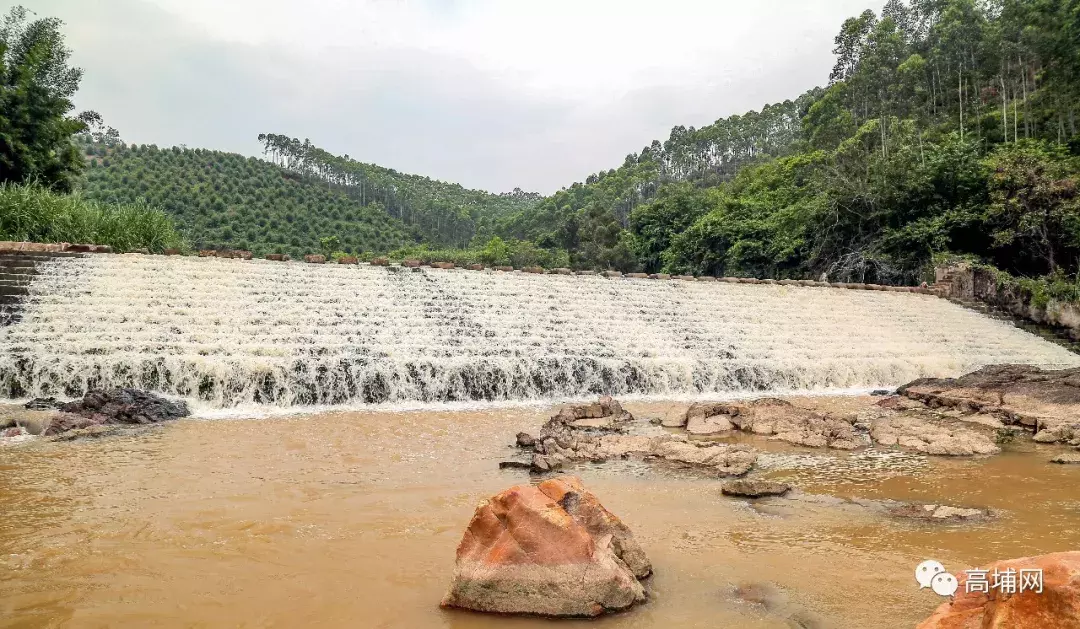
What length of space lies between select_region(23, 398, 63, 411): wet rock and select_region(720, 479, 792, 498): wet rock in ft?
19.7

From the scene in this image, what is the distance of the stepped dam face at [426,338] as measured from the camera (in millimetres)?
6703

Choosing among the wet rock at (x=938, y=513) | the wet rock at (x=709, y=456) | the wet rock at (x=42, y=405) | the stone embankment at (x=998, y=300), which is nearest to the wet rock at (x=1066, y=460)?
the wet rock at (x=938, y=513)

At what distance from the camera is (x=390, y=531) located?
3.09 meters

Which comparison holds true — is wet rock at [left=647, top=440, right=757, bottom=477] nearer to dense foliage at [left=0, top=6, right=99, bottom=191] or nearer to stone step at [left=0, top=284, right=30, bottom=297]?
stone step at [left=0, top=284, right=30, bottom=297]

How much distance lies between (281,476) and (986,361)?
11.5 meters

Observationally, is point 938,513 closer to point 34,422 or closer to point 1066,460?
point 1066,460

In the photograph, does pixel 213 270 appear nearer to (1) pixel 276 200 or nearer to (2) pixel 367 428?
(2) pixel 367 428

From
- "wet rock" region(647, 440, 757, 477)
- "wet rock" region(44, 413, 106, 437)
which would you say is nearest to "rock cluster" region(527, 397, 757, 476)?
"wet rock" region(647, 440, 757, 477)

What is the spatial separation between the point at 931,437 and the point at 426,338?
5.84m

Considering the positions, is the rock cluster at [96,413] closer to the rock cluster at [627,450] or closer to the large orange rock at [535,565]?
the rock cluster at [627,450]

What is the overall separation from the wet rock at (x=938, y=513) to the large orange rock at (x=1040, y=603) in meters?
2.07

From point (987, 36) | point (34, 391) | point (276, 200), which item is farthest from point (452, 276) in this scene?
point (276, 200)

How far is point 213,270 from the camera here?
9.52m

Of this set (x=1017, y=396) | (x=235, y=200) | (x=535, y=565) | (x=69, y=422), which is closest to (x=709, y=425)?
(x=1017, y=396)
